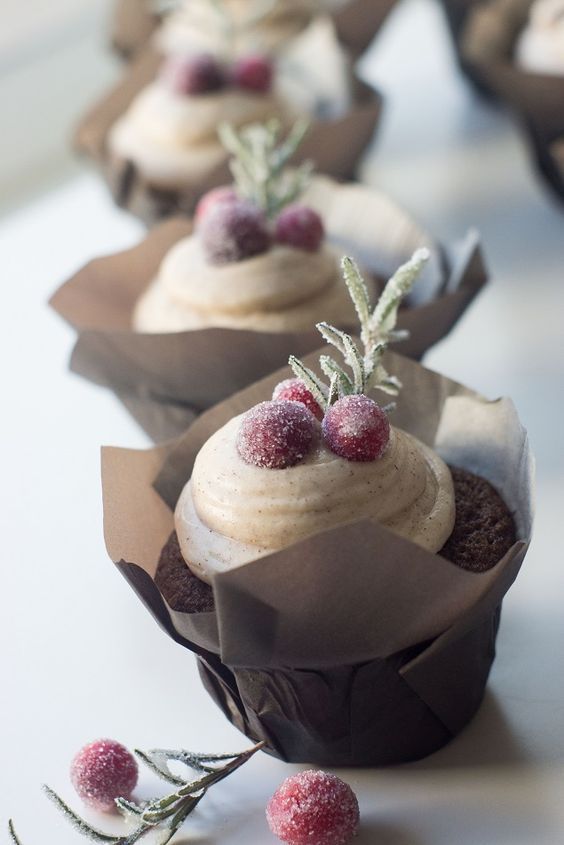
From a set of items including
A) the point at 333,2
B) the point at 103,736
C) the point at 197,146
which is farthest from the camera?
the point at 333,2

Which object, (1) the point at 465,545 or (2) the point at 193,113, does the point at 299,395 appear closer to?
(1) the point at 465,545

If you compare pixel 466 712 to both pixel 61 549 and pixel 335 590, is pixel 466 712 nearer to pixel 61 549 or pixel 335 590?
pixel 335 590

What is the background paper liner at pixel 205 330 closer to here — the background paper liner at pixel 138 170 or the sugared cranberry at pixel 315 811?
the background paper liner at pixel 138 170

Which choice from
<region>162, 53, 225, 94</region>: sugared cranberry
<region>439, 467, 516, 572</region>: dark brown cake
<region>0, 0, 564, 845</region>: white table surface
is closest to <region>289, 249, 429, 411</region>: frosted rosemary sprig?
<region>439, 467, 516, 572</region>: dark brown cake

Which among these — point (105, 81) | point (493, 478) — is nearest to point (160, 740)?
point (493, 478)

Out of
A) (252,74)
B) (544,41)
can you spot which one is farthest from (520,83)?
(252,74)

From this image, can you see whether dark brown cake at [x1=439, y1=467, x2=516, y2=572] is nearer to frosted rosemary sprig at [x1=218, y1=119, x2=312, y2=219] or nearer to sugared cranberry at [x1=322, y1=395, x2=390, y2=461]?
sugared cranberry at [x1=322, y1=395, x2=390, y2=461]
